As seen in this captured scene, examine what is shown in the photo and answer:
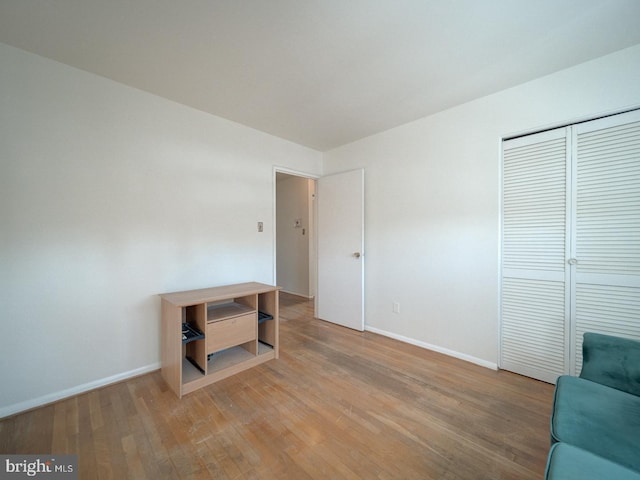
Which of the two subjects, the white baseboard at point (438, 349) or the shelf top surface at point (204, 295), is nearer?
the shelf top surface at point (204, 295)

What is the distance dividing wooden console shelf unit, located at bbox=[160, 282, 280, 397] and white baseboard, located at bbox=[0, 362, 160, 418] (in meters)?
0.21

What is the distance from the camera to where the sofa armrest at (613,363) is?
47.9 inches

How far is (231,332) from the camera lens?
2.14 meters

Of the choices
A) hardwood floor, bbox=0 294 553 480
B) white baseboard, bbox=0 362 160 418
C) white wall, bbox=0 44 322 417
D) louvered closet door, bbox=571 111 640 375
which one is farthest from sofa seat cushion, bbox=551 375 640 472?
white baseboard, bbox=0 362 160 418

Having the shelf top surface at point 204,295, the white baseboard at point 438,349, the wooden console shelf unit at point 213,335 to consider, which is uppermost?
the shelf top surface at point 204,295

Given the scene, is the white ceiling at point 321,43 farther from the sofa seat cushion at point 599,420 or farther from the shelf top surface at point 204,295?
the sofa seat cushion at point 599,420

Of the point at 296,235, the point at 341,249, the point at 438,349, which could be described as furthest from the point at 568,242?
the point at 296,235

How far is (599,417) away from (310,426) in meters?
1.41

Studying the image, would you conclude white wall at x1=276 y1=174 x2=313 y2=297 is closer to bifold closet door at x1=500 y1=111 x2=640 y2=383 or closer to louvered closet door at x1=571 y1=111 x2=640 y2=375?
bifold closet door at x1=500 y1=111 x2=640 y2=383

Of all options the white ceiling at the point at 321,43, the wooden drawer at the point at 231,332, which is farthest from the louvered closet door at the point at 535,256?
the wooden drawer at the point at 231,332

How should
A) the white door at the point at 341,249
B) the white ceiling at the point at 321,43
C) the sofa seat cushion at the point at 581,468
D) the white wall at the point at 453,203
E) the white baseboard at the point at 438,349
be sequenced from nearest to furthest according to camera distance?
the sofa seat cushion at the point at 581,468
the white ceiling at the point at 321,43
the white wall at the point at 453,203
the white baseboard at the point at 438,349
the white door at the point at 341,249

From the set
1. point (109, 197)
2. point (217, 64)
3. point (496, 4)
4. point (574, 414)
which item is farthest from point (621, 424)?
point (109, 197)

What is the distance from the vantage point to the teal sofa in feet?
2.48

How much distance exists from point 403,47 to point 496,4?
0.51 meters
